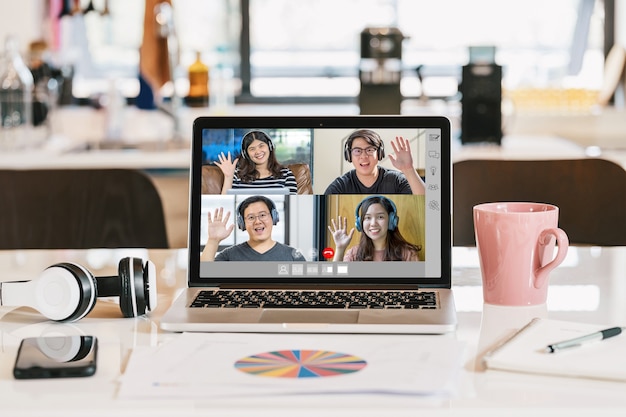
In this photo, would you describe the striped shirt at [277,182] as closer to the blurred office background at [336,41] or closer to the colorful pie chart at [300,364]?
the colorful pie chart at [300,364]

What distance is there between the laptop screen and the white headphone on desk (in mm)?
83

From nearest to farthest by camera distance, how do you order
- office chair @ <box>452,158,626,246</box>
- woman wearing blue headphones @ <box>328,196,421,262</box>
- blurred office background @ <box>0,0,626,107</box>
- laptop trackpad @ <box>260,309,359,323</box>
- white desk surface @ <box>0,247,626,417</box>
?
white desk surface @ <box>0,247,626,417</box> < laptop trackpad @ <box>260,309,359,323</box> < woman wearing blue headphones @ <box>328,196,421,262</box> < office chair @ <box>452,158,626,246</box> < blurred office background @ <box>0,0,626,107</box>

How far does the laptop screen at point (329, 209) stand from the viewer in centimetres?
114

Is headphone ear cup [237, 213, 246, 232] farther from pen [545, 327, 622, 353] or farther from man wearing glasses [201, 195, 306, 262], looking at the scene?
pen [545, 327, 622, 353]

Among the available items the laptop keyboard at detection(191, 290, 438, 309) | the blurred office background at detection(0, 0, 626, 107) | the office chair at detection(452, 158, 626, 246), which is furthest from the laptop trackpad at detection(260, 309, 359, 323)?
the blurred office background at detection(0, 0, 626, 107)

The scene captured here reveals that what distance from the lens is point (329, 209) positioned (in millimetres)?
1146

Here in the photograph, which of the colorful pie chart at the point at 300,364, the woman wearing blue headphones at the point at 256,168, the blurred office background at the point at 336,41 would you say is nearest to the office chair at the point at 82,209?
the woman wearing blue headphones at the point at 256,168

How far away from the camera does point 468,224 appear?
1.79 m

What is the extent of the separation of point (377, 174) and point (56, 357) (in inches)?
16.8

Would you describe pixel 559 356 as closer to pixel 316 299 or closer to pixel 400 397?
pixel 400 397

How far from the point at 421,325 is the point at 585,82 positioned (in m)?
3.44

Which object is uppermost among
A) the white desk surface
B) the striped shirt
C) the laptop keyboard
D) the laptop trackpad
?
the striped shirt

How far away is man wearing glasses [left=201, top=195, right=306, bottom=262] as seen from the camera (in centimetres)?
115

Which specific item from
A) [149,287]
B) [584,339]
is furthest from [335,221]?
[584,339]
